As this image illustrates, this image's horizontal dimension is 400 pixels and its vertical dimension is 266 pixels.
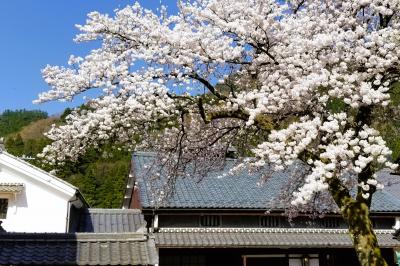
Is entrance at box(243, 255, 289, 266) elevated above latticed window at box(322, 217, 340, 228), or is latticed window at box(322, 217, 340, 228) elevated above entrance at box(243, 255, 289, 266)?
→ latticed window at box(322, 217, 340, 228)

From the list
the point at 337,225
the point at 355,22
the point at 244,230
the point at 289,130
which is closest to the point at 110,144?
the point at 289,130

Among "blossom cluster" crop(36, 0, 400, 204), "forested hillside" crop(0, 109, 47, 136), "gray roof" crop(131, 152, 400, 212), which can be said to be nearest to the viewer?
"blossom cluster" crop(36, 0, 400, 204)

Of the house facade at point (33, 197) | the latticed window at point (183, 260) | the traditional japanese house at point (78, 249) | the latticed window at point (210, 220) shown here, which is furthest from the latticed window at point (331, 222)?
the traditional japanese house at point (78, 249)

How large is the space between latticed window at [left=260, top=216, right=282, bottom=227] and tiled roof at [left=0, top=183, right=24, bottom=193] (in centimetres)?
899

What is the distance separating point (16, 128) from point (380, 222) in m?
99.1

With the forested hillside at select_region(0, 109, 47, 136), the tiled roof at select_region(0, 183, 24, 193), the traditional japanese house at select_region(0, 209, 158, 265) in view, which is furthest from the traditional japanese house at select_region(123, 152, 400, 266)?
the forested hillside at select_region(0, 109, 47, 136)

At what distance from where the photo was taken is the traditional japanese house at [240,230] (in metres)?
16.8

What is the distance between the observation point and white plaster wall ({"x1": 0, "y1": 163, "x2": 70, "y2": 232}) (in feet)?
59.9

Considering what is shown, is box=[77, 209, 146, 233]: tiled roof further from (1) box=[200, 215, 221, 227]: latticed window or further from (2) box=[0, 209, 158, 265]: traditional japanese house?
(2) box=[0, 209, 158, 265]: traditional japanese house

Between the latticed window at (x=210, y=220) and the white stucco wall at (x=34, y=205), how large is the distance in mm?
5174

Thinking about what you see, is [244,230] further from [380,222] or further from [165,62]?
[165,62]

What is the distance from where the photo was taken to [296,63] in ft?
26.8

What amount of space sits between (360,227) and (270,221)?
1016cm

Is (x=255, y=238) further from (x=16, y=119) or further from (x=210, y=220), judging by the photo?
(x=16, y=119)
